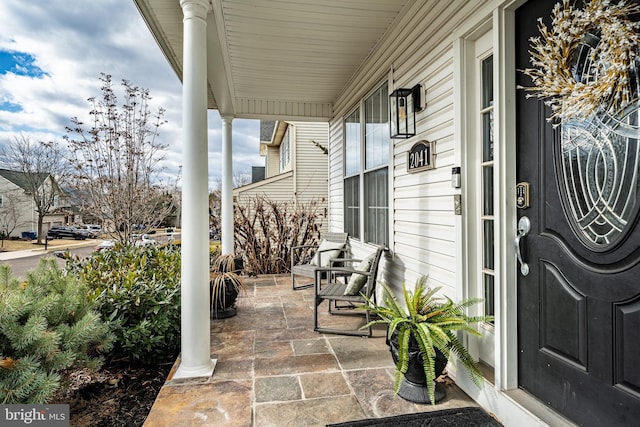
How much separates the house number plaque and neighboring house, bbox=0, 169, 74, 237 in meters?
6.16

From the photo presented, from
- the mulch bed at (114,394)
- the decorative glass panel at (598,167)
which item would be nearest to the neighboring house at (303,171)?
the mulch bed at (114,394)

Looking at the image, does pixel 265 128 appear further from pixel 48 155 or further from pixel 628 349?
pixel 628 349

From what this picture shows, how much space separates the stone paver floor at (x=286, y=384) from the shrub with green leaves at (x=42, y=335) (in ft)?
1.83

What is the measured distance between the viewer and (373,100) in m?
4.07

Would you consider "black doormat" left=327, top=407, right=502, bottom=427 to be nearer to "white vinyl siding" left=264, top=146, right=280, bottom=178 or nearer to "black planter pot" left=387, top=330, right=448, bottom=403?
"black planter pot" left=387, top=330, right=448, bottom=403

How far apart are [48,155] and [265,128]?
9.33 meters

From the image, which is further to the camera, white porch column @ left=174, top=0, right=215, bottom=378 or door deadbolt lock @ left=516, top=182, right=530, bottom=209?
white porch column @ left=174, top=0, right=215, bottom=378

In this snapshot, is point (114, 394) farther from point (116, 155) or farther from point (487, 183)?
point (116, 155)

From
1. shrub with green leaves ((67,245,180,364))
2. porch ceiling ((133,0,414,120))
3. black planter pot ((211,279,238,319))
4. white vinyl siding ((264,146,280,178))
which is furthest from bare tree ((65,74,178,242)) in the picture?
white vinyl siding ((264,146,280,178))

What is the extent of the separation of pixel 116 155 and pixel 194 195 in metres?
3.26

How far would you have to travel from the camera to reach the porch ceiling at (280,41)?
9.57 ft

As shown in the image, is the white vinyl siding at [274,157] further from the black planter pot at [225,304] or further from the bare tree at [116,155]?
the black planter pot at [225,304]

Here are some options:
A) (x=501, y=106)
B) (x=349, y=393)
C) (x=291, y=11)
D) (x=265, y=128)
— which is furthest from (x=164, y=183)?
(x=265, y=128)

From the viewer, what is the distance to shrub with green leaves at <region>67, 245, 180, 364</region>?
102 inches
